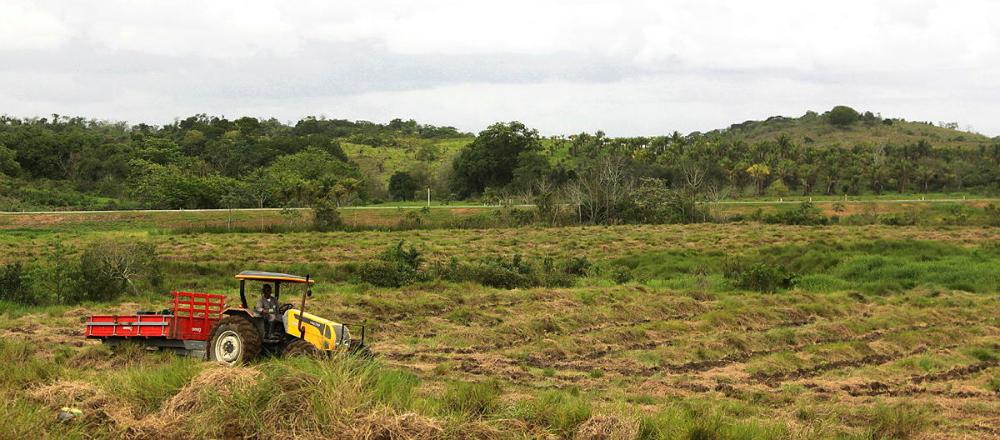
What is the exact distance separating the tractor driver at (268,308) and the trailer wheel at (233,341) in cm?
40

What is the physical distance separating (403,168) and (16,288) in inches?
3294

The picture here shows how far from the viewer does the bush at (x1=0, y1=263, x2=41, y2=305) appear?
2666 cm

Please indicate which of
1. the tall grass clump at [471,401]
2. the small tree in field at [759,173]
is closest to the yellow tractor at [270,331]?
the tall grass clump at [471,401]

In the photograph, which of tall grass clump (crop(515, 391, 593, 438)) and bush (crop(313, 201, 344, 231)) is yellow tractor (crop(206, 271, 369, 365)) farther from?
bush (crop(313, 201, 344, 231))

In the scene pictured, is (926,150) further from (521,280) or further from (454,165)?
(521,280)

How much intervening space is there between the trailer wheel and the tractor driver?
15.7 inches

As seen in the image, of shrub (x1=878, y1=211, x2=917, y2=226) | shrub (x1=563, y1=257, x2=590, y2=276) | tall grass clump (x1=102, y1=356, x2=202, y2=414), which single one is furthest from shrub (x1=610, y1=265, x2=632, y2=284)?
shrub (x1=878, y1=211, x2=917, y2=226)

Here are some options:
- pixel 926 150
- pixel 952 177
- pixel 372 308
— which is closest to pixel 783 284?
pixel 372 308

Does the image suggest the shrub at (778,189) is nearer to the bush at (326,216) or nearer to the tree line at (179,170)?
the tree line at (179,170)

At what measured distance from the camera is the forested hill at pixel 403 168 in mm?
75750

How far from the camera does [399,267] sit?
32.4m

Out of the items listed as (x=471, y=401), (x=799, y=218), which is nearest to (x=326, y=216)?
(x=799, y=218)

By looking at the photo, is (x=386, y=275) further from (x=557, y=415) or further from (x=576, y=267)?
(x=557, y=415)

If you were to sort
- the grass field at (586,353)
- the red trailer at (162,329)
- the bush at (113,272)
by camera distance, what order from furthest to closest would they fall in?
the bush at (113,272) → the red trailer at (162,329) → the grass field at (586,353)
